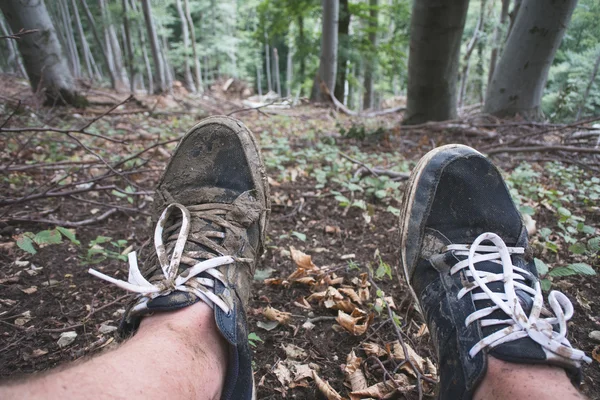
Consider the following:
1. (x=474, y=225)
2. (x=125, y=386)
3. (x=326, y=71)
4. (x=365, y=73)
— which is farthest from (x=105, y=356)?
(x=365, y=73)

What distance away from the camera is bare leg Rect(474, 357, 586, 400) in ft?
2.64

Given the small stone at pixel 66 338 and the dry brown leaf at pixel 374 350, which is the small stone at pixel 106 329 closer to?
the small stone at pixel 66 338

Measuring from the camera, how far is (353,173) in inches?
113

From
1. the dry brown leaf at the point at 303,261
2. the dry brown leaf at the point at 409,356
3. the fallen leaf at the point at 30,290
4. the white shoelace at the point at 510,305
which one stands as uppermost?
the white shoelace at the point at 510,305

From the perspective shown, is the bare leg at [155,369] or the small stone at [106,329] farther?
the small stone at [106,329]

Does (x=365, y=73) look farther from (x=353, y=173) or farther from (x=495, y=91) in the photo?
(x=353, y=173)

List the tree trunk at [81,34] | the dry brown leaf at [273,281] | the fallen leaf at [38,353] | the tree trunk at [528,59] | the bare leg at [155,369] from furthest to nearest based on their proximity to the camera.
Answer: the tree trunk at [81,34], the tree trunk at [528,59], the dry brown leaf at [273,281], the fallen leaf at [38,353], the bare leg at [155,369]

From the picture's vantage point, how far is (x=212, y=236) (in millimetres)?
1350

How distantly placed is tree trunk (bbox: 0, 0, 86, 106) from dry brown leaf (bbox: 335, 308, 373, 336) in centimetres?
468

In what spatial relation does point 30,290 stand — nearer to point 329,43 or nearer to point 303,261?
point 303,261

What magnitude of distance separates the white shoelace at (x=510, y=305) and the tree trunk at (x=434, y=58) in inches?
128

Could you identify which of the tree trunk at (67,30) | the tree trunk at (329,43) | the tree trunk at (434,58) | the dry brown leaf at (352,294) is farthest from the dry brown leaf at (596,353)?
the tree trunk at (67,30)

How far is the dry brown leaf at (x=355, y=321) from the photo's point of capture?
1.31m

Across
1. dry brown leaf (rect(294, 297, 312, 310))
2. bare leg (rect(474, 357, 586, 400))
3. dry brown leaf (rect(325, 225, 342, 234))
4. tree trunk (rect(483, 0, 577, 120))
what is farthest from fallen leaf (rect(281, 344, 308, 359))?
tree trunk (rect(483, 0, 577, 120))
